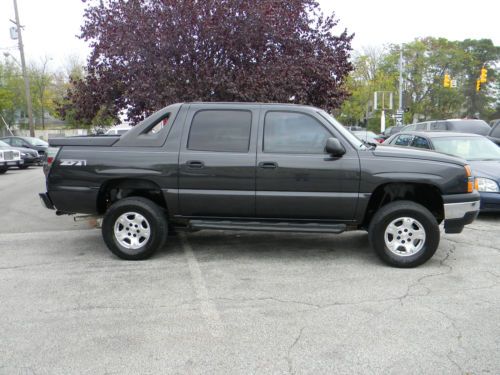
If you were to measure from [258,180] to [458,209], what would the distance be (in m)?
2.32

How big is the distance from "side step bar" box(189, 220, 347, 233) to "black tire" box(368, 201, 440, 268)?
1.36ft

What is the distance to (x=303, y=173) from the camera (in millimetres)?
5184

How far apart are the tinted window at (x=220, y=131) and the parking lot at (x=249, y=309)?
4.63 ft

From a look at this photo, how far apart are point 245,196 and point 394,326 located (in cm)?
228

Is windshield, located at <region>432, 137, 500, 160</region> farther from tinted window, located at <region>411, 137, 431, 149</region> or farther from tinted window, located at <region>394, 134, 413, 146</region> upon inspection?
tinted window, located at <region>394, 134, 413, 146</region>

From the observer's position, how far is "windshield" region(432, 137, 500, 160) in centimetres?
842

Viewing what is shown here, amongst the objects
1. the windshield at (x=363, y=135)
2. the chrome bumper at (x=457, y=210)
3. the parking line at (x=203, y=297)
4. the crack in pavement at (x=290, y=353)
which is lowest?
the crack in pavement at (x=290, y=353)

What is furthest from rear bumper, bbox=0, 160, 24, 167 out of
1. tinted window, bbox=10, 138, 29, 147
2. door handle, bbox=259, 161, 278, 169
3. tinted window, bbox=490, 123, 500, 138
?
tinted window, bbox=490, 123, 500, 138

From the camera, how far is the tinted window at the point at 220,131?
17.7ft

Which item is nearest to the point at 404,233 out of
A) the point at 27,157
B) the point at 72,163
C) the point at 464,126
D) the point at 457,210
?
the point at 457,210

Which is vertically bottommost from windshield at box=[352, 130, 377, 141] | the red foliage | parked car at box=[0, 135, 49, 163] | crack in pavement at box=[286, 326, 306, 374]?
crack in pavement at box=[286, 326, 306, 374]

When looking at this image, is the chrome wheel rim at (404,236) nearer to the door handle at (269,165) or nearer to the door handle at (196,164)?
the door handle at (269,165)

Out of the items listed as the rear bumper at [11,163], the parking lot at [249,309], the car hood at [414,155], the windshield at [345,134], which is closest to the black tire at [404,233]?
the parking lot at [249,309]

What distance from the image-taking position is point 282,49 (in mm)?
9633
